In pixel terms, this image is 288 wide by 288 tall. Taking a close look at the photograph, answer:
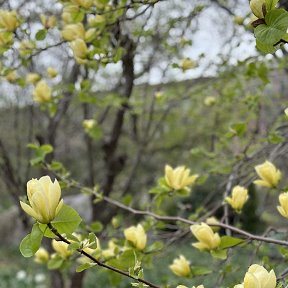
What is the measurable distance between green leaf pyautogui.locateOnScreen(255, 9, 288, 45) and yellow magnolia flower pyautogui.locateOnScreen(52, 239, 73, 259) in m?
0.89

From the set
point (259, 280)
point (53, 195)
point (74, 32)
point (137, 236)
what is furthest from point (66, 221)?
point (74, 32)

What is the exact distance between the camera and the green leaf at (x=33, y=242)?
949 mm

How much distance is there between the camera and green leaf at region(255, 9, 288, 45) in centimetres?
84

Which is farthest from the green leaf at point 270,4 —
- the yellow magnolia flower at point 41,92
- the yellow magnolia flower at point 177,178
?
the yellow magnolia flower at point 41,92

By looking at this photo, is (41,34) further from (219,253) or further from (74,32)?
(219,253)

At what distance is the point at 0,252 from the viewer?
9.85 m

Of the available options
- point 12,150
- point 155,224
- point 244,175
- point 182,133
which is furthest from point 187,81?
point 12,150

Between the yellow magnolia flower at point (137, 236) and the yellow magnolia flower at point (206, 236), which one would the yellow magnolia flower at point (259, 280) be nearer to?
the yellow magnolia flower at point (206, 236)

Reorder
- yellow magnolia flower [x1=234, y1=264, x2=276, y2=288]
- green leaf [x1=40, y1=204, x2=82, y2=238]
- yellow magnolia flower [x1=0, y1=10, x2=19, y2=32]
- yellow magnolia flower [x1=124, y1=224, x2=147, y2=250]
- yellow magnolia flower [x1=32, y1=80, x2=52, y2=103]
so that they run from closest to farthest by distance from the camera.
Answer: yellow magnolia flower [x1=234, y1=264, x2=276, y2=288] → green leaf [x1=40, y1=204, x2=82, y2=238] → yellow magnolia flower [x1=124, y1=224, x2=147, y2=250] → yellow magnolia flower [x1=0, y1=10, x2=19, y2=32] → yellow magnolia flower [x1=32, y1=80, x2=52, y2=103]

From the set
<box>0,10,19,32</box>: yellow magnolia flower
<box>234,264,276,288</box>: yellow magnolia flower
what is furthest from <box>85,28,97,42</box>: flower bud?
<box>234,264,276,288</box>: yellow magnolia flower

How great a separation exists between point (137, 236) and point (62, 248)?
25cm

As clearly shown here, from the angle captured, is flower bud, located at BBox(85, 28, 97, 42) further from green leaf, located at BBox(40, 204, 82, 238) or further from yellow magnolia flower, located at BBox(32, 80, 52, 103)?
green leaf, located at BBox(40, 204, 82, 238)

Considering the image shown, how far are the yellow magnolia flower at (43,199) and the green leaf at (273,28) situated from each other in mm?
458

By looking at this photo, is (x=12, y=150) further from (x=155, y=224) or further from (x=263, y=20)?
(x=263, y=20)
